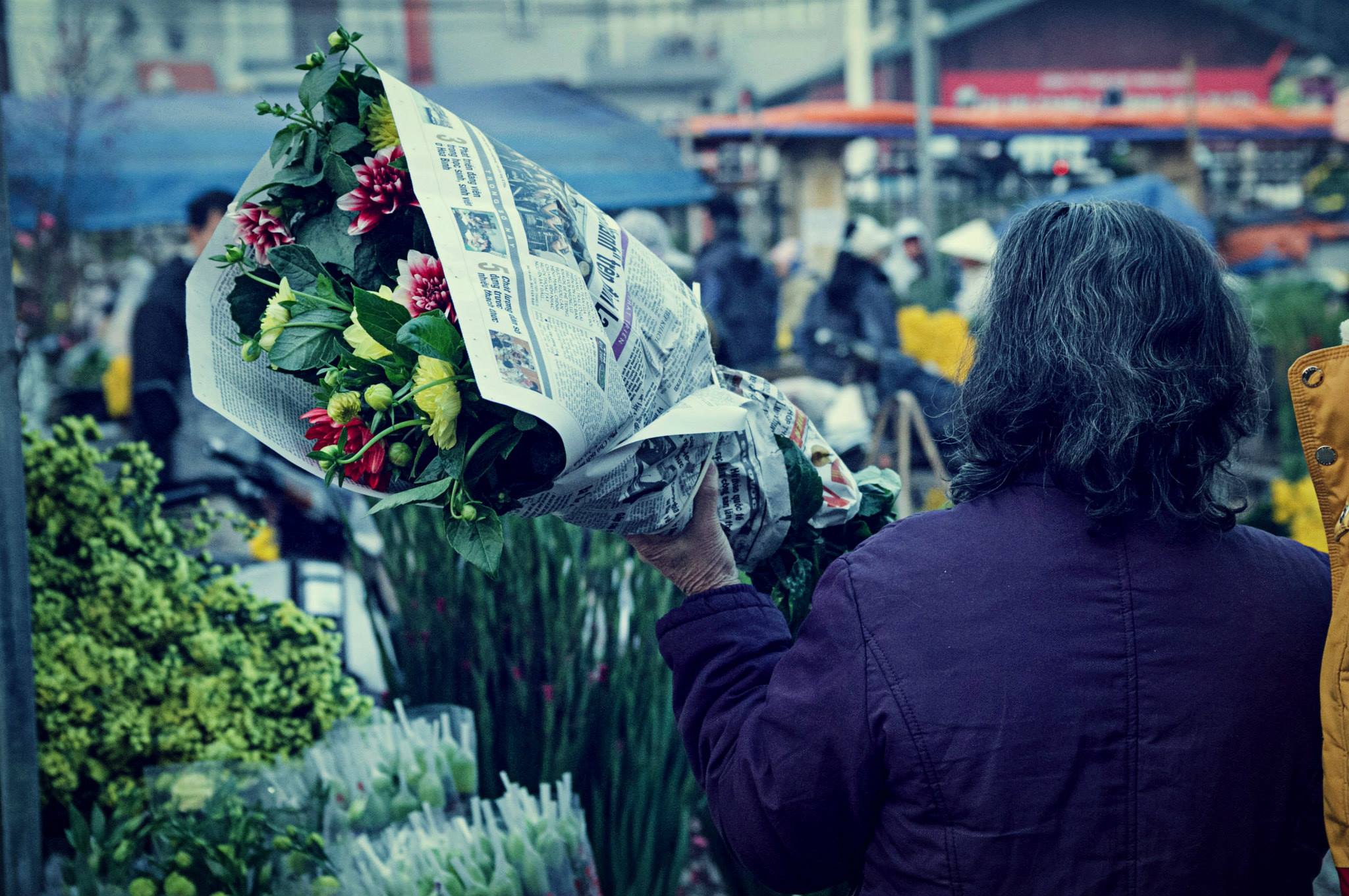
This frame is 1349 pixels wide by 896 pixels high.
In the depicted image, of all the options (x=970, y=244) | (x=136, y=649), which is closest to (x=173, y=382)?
(x=136, y=649)

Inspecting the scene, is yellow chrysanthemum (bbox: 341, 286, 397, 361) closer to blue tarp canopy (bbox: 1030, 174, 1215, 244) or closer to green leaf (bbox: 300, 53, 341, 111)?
green leaf (bbox: 300, 53, 341, 111)

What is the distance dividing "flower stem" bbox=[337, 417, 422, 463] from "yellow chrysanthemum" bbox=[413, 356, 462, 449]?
0.08 ft

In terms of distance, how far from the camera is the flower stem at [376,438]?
108 centimetres

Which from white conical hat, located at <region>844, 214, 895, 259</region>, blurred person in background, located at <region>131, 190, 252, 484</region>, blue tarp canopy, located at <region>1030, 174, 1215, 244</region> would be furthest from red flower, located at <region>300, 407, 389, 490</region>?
blue tarp canopy, located at <region>1030, 174, 1215, 244</region>

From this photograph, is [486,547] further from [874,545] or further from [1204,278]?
[1204,278]

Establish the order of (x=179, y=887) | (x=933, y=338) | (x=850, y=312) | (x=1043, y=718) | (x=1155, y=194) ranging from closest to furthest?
(x=1043, y=718), (x=179, y=887), (x=933, y=338), (x=850, y=312), (x=1155, y=194)

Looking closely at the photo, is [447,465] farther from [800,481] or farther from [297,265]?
[800,481]

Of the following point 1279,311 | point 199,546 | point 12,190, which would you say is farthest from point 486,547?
point 12,190

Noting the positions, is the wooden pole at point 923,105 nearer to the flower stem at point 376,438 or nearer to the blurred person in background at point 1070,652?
the blurred person in background at point 1070,652

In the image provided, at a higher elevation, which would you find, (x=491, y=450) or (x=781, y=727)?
(x=491, y=450)

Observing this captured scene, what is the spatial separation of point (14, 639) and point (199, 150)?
264 inches

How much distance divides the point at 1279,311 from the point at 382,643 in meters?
5.56

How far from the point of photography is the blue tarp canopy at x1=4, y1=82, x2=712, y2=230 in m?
7.17

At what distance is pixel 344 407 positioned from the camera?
1.14m
